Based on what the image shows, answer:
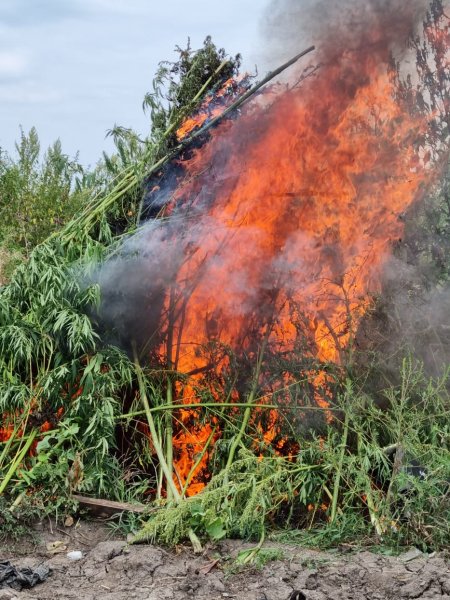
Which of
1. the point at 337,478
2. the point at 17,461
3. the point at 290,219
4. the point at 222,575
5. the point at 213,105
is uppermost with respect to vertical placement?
the point at 213,105

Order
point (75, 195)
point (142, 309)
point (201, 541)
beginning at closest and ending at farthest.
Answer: point (201, 541) < point (142, 309) < point (75, 195)

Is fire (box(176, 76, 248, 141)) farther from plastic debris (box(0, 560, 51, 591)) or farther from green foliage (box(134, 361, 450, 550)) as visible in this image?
plastic debris (box(0, 560, 51, 591))

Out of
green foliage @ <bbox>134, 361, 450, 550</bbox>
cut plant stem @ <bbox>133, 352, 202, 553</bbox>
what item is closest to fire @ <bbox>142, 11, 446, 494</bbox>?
cut plant stem @ <bbox>133, 352, 202, 553</bbox>

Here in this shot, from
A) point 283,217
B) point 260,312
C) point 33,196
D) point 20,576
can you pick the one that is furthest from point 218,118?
point 33,196

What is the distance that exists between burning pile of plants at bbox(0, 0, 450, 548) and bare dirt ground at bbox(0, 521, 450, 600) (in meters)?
0.23

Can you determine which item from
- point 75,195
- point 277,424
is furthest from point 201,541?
point 75,195

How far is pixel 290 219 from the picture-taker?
24.3 feet

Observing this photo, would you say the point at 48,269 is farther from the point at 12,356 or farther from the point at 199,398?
the point at 199,398

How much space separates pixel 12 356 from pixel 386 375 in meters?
2.75

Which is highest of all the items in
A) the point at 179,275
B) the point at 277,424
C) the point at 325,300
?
the point at 179,275

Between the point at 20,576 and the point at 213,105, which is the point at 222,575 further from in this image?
the point at 213,105

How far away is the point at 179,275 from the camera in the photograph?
288 inches

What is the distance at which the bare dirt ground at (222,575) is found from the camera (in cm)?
518

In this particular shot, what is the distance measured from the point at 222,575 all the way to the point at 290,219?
3017mm
